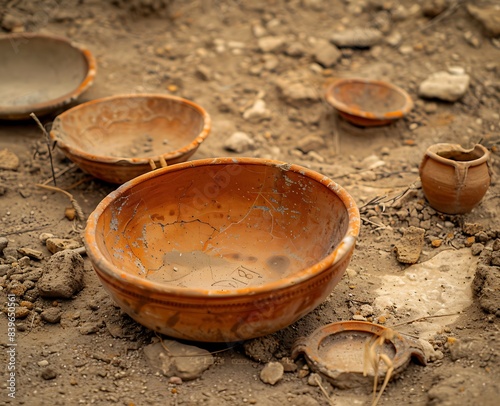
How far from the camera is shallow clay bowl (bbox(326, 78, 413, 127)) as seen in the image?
543 centimetres

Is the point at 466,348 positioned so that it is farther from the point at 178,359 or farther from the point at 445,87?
the point at 445,87

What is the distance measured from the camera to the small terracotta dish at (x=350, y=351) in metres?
3.03

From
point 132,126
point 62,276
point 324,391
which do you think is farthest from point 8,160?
point 324,391

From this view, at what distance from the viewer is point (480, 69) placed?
582 cm

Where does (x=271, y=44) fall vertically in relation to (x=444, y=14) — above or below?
below

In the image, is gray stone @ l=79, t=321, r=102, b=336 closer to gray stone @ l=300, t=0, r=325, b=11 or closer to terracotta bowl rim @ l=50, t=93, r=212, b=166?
terracotta bowl rim @ l=50, t=93, r=212, b=166

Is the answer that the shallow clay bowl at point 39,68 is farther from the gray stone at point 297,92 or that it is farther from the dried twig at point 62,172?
the gray stone at point 297,92

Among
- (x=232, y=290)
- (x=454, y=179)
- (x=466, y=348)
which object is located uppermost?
(x=232, y=290)

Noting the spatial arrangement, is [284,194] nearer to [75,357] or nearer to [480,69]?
[75,357]

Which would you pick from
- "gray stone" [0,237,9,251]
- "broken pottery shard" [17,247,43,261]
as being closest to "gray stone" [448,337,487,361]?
"broken pottery shard" [17,247,43,261]

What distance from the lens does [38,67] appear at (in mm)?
5820

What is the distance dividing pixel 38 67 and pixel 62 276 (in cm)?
296

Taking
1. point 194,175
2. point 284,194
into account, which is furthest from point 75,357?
point 284,194

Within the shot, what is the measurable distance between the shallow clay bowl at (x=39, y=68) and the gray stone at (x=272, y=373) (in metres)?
3.35
